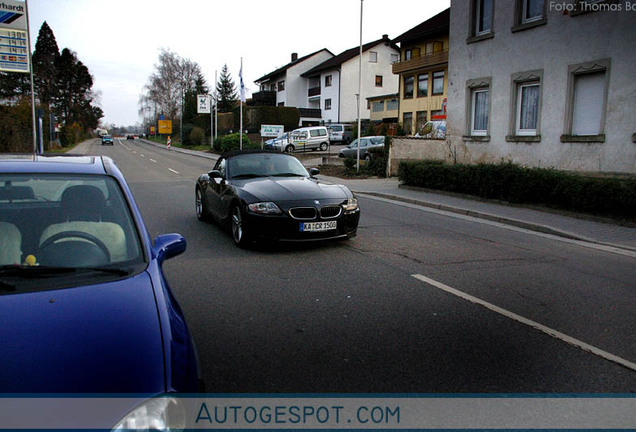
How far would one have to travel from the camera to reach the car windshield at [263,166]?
8.81m

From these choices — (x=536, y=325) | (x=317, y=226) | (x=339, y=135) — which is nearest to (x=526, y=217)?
(x=317, y=226)

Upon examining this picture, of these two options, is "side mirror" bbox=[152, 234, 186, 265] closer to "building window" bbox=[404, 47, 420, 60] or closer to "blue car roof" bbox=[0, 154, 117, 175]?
"blue car roof" bbox=[0, 154, 117, 175]

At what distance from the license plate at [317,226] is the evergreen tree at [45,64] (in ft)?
227

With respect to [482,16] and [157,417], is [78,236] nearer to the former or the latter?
[157,417]

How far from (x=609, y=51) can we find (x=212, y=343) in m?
13.7

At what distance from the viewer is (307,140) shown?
39.6m

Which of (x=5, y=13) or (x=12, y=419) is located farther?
(x=5, y=13)

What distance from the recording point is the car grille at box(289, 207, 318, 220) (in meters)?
7.36

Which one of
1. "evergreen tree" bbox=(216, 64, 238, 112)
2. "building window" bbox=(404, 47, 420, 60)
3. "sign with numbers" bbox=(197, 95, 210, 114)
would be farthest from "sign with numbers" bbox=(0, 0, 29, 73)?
"evergreen tree" bbox=(216, 64, 238, 112)

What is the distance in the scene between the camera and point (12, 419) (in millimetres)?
1781

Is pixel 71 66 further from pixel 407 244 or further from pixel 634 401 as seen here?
pixel 634 401

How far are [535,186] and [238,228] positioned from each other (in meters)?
8.16

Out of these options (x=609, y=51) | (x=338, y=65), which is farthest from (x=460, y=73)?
(x=338, y=65)

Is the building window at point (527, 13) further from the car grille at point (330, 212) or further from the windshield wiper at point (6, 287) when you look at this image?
the windshield wiper at point (6, 287)
